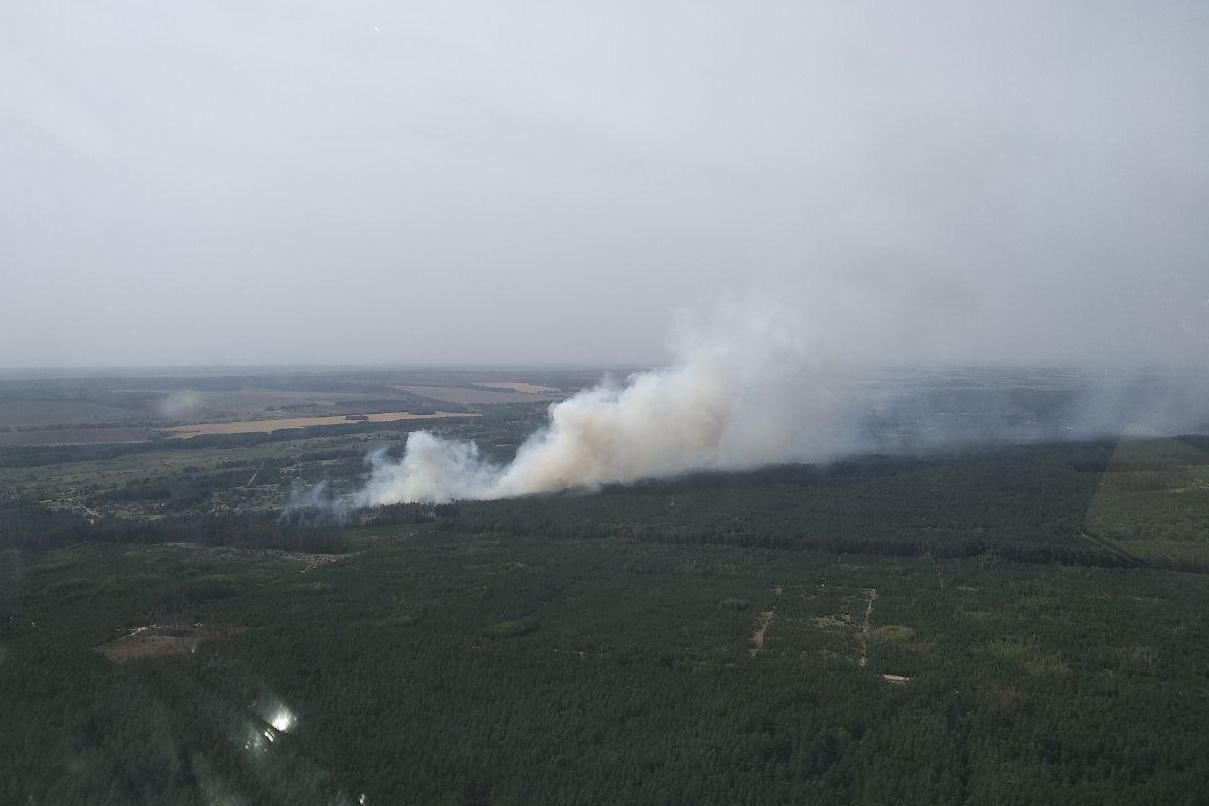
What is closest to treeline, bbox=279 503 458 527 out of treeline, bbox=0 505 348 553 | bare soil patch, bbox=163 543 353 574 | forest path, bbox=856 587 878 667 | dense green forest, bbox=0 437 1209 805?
dense green forest, bbox=0 437 1209 805

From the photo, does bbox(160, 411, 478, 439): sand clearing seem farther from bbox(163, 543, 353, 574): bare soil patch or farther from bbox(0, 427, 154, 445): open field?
bbox(163, 543, 353, 574): bare soil patch

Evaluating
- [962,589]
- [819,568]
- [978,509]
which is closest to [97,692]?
[819,568]

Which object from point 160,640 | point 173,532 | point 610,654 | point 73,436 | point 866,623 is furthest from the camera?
point 73,436

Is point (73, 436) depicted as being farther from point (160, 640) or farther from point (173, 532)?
point (160, 640)

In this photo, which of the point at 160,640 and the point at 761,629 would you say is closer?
the point at 160,640

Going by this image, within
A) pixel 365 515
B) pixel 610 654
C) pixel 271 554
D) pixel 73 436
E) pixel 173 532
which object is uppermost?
pixel 73 436

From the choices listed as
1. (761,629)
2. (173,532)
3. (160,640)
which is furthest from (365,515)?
(761,629)

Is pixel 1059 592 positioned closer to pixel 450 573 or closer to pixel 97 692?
pixel 450 573
